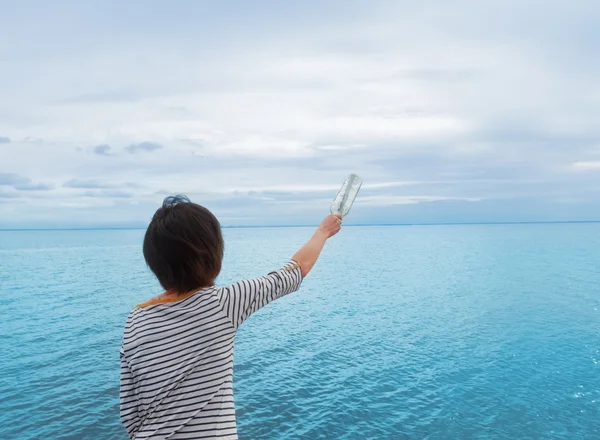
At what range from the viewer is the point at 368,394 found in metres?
22.6

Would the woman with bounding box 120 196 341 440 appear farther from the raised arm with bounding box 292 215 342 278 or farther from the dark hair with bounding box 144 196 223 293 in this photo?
the raised arm with bounding box 292 215 342 278

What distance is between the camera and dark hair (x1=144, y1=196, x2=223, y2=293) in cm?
244

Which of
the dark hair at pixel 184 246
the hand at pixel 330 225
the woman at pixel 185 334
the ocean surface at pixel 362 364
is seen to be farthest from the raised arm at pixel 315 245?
the ocean surface at pixel 362 364

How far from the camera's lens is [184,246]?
96.0 inches

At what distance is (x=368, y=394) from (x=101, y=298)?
38573 millimetres

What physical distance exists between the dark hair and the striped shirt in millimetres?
94

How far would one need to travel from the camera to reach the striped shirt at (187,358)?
2.42 m

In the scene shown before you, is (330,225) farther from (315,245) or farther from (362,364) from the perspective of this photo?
(362,364)

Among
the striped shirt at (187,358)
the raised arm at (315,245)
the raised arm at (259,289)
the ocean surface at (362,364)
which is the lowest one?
the ocean surface at (362,364)

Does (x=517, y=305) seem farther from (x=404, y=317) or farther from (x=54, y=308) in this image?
(x=54, y=308)

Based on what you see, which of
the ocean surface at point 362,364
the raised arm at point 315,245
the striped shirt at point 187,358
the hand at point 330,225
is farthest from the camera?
the ocean surface at point 362,364

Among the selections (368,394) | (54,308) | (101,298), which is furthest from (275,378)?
(101,298)

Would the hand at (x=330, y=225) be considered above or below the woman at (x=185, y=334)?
above

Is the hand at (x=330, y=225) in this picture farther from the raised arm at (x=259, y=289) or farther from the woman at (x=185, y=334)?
the woman at (x=185, y=334)
